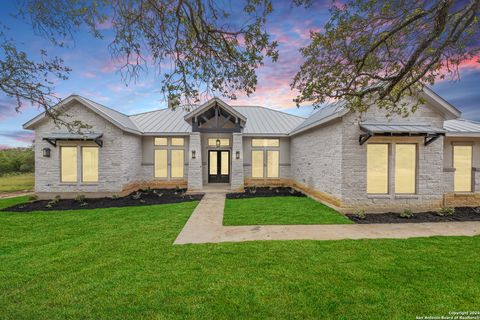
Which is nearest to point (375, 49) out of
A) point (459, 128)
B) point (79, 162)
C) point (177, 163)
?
point (459, 128)

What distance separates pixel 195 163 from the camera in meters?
13.1

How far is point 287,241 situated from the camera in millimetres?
5570

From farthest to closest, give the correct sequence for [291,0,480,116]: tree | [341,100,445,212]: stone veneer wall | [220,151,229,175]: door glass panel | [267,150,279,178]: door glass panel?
[220,151,229,175]: door glass panel < [267,150,279,178]: door glass panel < [341,100,445,212]: stone veneer wall < [291,0,480,116]: tree

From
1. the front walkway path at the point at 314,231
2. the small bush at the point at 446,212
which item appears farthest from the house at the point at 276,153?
the front walkway path at the point at 314,231

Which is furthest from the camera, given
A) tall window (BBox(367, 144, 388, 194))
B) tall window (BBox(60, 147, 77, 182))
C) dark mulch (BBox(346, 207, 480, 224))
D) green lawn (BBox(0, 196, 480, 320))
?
tall window (BBox(60, 147, 77, 182))

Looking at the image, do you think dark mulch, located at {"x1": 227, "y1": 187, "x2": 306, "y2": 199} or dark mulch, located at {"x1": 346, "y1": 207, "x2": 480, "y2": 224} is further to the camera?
dark mulch, located at {"x1": 227, "y1": 187, "x2": 306, "y2": 199}

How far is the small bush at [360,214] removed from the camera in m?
7.76

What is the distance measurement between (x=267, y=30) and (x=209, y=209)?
688 centimetres

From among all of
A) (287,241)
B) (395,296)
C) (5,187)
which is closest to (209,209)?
(287,241)

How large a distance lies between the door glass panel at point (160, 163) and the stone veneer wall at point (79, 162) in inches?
106

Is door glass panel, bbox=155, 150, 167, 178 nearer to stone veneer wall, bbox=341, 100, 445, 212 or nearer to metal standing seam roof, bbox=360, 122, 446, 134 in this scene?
stone veneer wall, bbox=341, 100, 445, 212

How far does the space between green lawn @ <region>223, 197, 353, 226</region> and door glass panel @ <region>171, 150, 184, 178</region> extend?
5.24m

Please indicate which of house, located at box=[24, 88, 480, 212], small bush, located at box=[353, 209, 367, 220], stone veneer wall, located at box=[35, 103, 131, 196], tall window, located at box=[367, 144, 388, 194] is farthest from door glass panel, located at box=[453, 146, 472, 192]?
stone veneer wall, located at box=[35, 103, 131, 196]

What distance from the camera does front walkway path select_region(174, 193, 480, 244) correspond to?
589 centimetres
